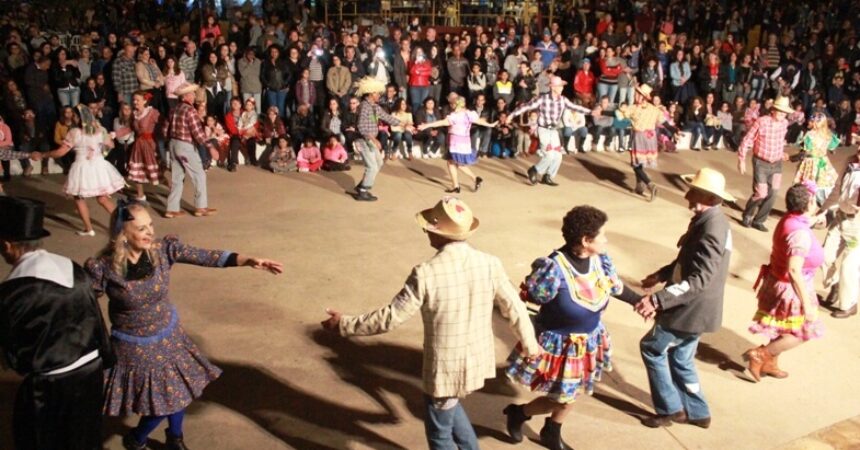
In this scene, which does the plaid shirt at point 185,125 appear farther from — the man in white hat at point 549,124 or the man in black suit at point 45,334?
the man in black suit at point 45,334

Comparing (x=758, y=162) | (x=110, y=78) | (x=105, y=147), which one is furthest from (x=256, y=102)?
(x=758, y=162)

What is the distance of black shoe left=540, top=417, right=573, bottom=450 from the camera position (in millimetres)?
4414

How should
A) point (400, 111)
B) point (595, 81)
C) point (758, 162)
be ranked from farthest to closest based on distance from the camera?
point (595, 81) → point (400, 111) → point (758, 162)

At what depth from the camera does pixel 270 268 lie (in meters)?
4.00

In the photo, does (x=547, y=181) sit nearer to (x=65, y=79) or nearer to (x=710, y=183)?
(x=710, y=183)

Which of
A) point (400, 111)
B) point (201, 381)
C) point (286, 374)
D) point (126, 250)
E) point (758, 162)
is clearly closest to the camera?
point (126, 250)

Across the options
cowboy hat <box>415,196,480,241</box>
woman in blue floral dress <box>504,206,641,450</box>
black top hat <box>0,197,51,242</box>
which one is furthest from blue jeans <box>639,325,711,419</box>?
black top hat <box>0,197,51,242</box>

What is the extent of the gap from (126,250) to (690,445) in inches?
138

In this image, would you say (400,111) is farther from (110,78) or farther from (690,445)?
(690,445)

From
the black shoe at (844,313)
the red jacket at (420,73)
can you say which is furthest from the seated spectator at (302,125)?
the black shoe at (844,313)

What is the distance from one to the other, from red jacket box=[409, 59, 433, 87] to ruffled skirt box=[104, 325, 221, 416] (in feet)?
31.8

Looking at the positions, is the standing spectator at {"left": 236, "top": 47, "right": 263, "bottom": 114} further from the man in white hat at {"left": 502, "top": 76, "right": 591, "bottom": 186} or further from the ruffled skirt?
the ruffled skirt

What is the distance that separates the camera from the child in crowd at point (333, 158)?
11.2 metres

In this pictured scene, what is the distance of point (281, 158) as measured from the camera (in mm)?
11070
